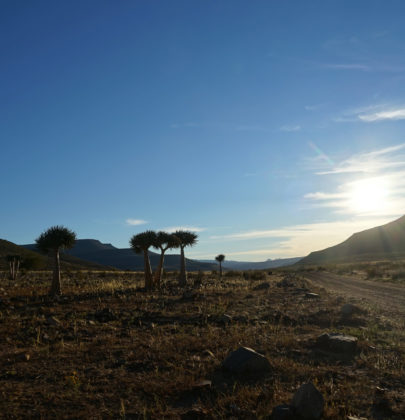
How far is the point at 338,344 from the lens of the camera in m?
8.70

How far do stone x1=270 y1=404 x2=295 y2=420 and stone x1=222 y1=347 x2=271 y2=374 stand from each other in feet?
6.08

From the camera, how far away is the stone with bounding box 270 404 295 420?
5121 millimetres

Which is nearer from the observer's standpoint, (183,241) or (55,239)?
(55,239)

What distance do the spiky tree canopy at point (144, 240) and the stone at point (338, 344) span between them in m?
20.9

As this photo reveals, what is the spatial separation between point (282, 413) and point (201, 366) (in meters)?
2.77

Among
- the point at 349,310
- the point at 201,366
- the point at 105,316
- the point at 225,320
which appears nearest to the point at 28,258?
the point at 105,316

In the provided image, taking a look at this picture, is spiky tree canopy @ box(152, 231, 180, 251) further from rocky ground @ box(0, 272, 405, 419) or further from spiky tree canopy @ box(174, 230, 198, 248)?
rocky ground @ box(0, 272, 405, 419)

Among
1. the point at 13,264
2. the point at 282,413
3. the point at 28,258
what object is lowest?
the point at 282,413

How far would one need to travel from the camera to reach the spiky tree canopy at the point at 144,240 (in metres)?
28.6

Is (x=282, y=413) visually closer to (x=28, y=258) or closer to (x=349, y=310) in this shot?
(x=349, y=310)

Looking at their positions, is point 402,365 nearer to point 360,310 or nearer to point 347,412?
point 347,412

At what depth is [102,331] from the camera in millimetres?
11320

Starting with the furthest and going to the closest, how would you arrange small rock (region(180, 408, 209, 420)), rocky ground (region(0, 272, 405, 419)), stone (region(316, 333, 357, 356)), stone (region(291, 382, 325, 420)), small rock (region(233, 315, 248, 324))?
small rock (region(233, 315, 248, 324)), stone (region(316, 333, 357, 356)), rocky ground (region(0, 272, 405, 419)), small rock (region(180, 408, 209, 420)), stone (region(291, 382, 325, 420))

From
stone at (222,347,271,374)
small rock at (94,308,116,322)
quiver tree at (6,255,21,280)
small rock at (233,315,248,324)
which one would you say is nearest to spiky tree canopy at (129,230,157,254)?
small rock at (94,308,116,322)
